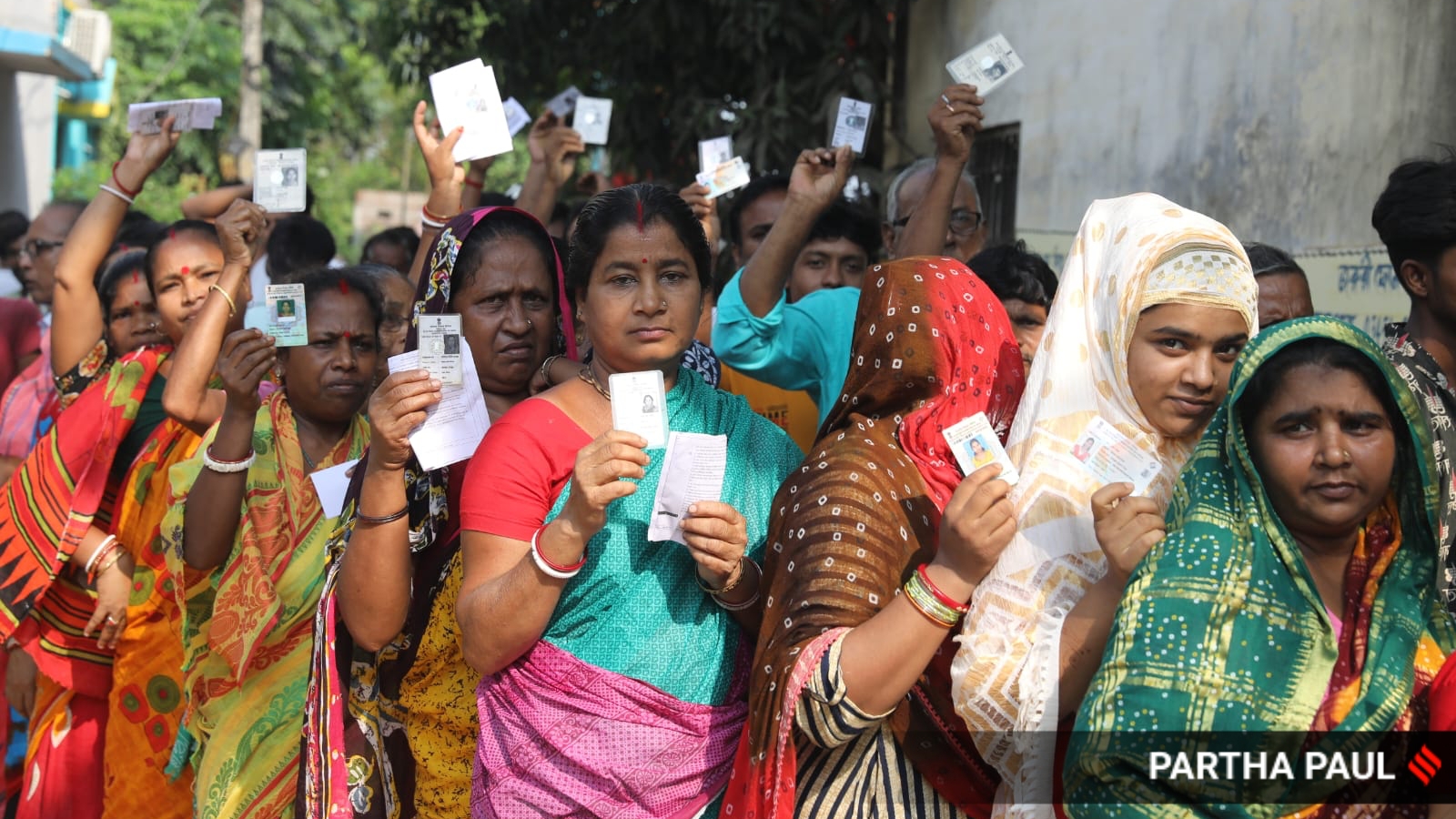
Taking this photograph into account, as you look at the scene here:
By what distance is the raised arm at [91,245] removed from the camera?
4.61m

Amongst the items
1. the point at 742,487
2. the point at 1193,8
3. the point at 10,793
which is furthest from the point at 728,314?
the point at 10,793

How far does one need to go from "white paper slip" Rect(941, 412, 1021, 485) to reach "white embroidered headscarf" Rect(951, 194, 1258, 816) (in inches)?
4.2

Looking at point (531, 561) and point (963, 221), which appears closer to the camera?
point (531, 561)

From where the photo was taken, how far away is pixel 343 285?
3592 millimetres

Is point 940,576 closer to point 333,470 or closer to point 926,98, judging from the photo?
point 333,470

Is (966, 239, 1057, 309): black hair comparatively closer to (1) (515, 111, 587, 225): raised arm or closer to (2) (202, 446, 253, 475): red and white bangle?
(1) (515, 111, 587, 225): raised arm

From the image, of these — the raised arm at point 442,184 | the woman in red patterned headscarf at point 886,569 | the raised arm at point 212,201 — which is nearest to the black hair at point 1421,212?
the woman in red patterned headscarf at point 886,569

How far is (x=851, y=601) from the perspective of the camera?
227cm

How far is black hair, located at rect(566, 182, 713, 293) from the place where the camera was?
265 centimetres

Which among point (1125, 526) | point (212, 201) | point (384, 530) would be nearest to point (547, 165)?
point (212, 201)

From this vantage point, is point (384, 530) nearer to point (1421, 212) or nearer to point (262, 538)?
point (262, 538)

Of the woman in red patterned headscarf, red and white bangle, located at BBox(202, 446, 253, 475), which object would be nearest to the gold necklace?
the woman in red patterned headscarf

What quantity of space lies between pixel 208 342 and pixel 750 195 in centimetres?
225

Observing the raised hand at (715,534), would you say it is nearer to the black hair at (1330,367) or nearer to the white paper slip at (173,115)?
the black hair at (1330,367)
